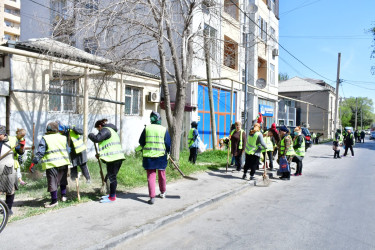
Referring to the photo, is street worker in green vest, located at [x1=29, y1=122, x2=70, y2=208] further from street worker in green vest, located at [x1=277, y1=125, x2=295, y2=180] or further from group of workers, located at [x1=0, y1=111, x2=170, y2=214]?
street worker in green vest, located at [x1=277, y1=125, x2=295, y2=180]

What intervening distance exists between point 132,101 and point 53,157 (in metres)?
7.97

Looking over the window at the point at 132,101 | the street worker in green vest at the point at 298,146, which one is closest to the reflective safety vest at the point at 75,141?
the window at the point at 132,101

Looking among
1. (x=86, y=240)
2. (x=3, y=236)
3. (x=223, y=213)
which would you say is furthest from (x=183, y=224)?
(x=3, y=236)

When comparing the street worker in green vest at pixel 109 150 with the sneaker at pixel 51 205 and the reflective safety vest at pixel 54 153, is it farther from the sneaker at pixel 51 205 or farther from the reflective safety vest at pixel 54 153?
the sneaker at pixel 51 205

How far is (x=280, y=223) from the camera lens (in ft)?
17.3

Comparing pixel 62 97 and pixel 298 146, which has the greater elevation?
pixel 62 97

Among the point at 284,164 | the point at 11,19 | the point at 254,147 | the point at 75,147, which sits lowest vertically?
the point at 284,164

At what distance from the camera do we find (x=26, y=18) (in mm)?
17109

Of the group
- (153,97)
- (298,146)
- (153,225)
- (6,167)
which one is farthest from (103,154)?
(153,97)

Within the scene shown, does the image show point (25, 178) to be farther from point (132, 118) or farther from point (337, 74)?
point (337, 74)

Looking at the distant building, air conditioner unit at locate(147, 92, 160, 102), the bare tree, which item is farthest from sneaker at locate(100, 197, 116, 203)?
the distant building

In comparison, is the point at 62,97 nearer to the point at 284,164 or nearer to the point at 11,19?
the point at 284,164

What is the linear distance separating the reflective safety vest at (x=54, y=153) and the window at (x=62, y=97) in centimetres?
446

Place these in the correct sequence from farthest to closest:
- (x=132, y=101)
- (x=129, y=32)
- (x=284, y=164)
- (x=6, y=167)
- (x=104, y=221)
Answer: (x=132, y=101) < (x=284, y=164) < (x=129, y=32) < (x=104, y=221) < (x=6, y=167)
